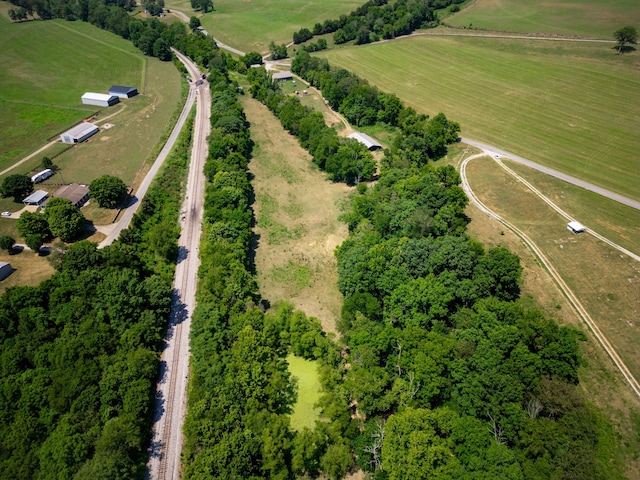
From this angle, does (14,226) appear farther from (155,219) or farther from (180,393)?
(180,393)

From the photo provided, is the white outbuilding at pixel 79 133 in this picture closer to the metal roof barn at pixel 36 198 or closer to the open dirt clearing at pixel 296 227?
the metal roof barn at pixel 36 198

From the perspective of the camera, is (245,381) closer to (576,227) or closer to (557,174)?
(576,227)

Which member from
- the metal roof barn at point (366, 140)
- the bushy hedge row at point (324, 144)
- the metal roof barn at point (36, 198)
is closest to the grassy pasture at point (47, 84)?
the metal roof barn at point (36, 198)

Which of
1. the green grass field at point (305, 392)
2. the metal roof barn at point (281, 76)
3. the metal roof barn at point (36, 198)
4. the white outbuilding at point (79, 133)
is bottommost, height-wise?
the green grass field at point (305, 392)

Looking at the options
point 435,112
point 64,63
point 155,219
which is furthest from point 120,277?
point 64,63

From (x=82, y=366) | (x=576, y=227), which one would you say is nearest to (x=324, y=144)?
(x=576, y=227)

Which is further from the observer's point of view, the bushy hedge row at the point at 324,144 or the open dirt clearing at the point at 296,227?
the bushy hedge row at the point at 324,144
